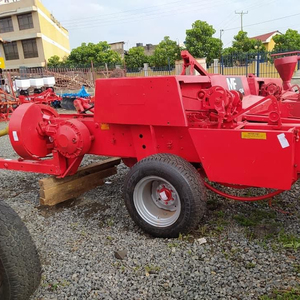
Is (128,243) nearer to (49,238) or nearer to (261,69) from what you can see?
(49,238)

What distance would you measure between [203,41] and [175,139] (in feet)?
89.2

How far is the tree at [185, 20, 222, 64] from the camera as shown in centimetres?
2800

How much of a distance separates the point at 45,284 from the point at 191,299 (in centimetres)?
106

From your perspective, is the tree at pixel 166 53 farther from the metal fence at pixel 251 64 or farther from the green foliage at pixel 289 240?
the green foliage at pixel 289 240

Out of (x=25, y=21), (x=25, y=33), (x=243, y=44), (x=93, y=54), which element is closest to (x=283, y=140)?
(x=243, y=44)

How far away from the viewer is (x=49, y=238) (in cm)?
309

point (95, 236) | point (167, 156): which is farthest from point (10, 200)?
point (167, 156)

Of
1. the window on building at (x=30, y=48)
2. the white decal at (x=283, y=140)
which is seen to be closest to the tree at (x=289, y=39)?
the window on building at (x=30, y=48)

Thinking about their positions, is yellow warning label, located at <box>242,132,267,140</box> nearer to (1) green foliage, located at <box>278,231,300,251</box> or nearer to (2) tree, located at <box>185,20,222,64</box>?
(1) green foliage, located at <box>278,231,300,251</box>

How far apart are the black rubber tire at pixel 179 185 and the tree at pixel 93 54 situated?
108 feet

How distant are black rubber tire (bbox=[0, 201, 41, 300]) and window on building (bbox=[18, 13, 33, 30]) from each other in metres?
43.1

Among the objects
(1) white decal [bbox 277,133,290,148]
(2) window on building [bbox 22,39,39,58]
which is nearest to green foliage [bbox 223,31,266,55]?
(2) window on building [bbox 22,39,39,58]

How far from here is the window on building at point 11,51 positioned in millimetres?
41031

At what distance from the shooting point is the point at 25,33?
40.2 metres
